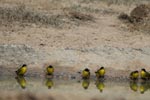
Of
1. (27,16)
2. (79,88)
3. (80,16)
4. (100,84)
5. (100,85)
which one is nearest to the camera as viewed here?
(79,88)

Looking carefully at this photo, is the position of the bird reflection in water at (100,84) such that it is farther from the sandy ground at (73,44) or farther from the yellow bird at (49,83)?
the yellow bird at (49,83)

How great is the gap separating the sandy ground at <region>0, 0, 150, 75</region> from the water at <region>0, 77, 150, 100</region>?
1.24 m

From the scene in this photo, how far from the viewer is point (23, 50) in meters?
23.9

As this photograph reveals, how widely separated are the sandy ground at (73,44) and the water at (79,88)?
124cm

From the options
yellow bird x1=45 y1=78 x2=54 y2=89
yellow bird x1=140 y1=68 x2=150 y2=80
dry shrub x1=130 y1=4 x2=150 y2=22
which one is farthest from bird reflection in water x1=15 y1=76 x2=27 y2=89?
dry shrub x1=130 y1=4 x2=150 y2=22

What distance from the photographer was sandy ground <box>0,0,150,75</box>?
23.6 m

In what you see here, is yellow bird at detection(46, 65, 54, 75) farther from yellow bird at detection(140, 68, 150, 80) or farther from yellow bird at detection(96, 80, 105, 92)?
yellow bird at detection(140, 68, 150, 80)

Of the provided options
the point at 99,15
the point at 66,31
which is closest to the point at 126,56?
the point at 66,31

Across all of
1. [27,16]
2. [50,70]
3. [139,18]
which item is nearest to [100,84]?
[50,70]

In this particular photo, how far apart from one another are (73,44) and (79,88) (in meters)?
5.06

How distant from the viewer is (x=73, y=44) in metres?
25.8

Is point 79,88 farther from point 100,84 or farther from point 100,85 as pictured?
point 100,84

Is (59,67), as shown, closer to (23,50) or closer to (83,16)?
(23,50)

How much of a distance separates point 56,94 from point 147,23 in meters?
13.0
